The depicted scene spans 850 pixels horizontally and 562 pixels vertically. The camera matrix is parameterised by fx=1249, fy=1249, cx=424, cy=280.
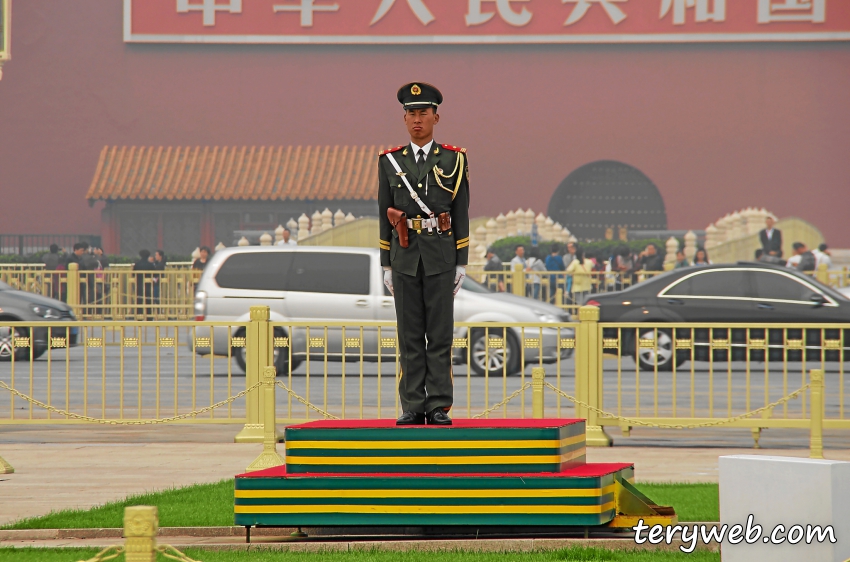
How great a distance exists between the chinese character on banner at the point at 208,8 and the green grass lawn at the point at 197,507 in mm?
26197

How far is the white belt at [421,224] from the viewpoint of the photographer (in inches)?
272

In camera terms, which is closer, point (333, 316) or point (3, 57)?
point (333, 316)

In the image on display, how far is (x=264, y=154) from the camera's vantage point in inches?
1281

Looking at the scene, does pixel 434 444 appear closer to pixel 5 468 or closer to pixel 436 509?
pixel 436 509

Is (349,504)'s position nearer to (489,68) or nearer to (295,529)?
(295,529)

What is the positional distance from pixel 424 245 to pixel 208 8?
90.9ft

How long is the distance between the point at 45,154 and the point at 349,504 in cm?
2815

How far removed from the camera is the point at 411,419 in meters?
6.94

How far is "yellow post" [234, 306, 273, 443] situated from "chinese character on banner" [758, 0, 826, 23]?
82.2 ft

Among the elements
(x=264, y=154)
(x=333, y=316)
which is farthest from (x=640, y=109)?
(x=333, y=316)

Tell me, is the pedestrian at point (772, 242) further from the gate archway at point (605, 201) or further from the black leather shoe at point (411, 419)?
the black leather shoe at point (411, 419)

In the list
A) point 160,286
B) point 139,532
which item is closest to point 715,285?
point 160,286

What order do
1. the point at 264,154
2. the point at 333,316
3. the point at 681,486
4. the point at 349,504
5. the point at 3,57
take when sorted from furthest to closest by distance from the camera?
1. the point at 264,154
2. the point at 3,57
3. the point at 333,316
4. the point at 681,486
5. the point at 349,504

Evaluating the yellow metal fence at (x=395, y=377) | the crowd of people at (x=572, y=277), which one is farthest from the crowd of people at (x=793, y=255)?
the yellow metal fence at (x=395, y=377)
